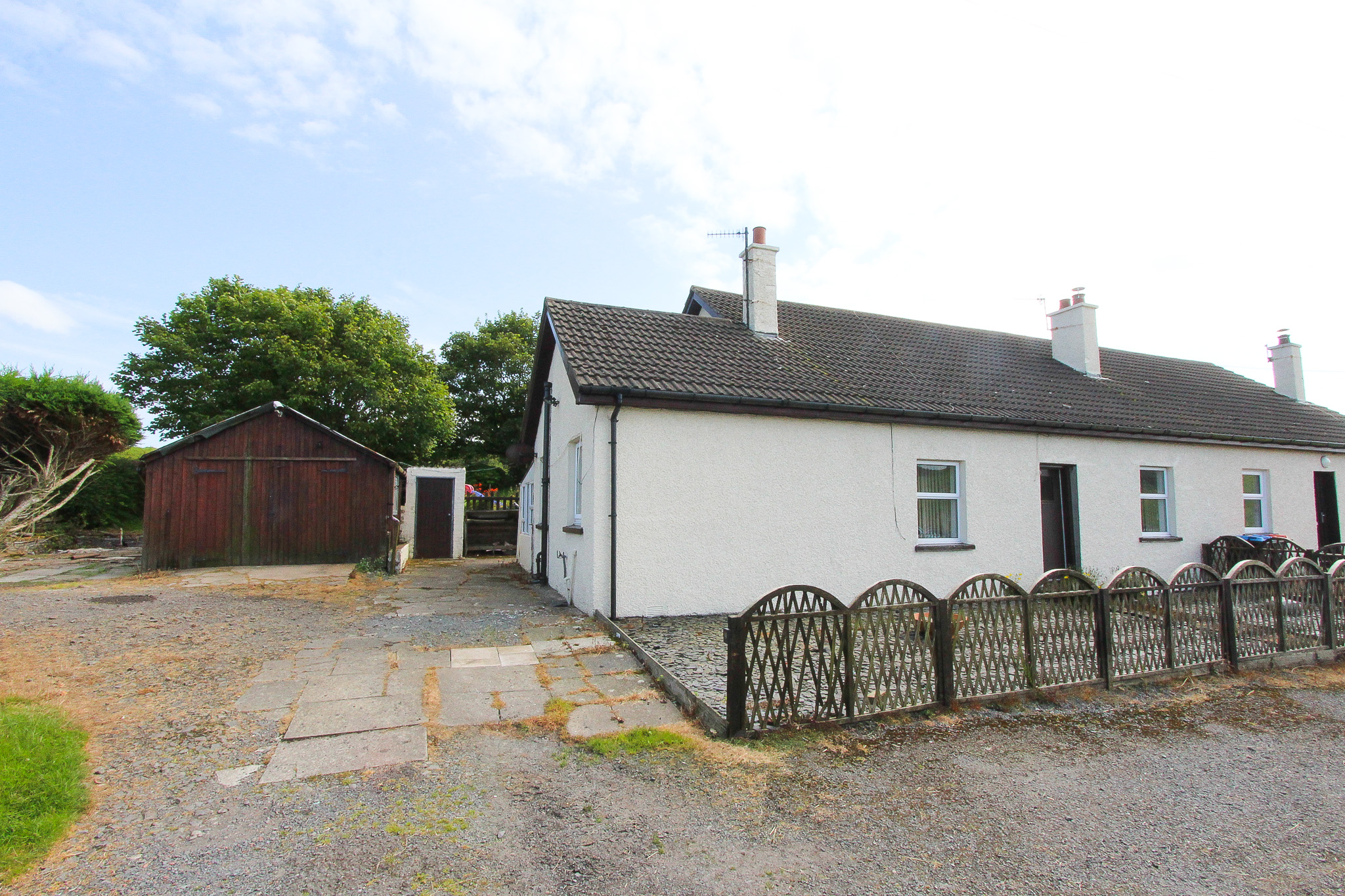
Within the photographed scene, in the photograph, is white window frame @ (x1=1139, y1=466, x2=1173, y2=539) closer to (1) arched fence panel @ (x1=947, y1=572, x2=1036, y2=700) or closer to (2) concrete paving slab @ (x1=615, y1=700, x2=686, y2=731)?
(1) arched fence panel @ (x1=947, y1=572, x2=1036, y2=700)

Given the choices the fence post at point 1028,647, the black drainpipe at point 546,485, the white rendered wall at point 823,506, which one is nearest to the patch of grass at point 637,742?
the fence post at point 1028,647

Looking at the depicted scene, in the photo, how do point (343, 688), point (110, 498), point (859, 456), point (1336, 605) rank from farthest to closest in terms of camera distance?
point (110, 498)
point (859, 456)
point (1336, 605)
point (343, 688)


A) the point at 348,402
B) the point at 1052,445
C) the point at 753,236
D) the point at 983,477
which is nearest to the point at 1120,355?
the point at 1052,445

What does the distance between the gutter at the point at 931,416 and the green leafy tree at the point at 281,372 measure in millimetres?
20929

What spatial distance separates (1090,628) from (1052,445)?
6.22 meters

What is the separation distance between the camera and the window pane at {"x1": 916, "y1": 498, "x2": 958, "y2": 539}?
33.4 feet

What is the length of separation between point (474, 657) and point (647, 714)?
2367 mm

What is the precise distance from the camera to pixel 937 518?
10312 mm

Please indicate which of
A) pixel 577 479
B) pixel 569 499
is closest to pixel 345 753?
pixel 577 479

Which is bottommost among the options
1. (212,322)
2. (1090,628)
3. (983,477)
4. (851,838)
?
(851,838)

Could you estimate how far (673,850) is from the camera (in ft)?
10.6

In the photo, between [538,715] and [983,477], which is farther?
[983,477]

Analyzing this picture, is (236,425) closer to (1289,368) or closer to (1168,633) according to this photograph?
(1168,633)

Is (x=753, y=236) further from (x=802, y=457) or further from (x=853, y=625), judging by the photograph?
(x=853, y=625)
